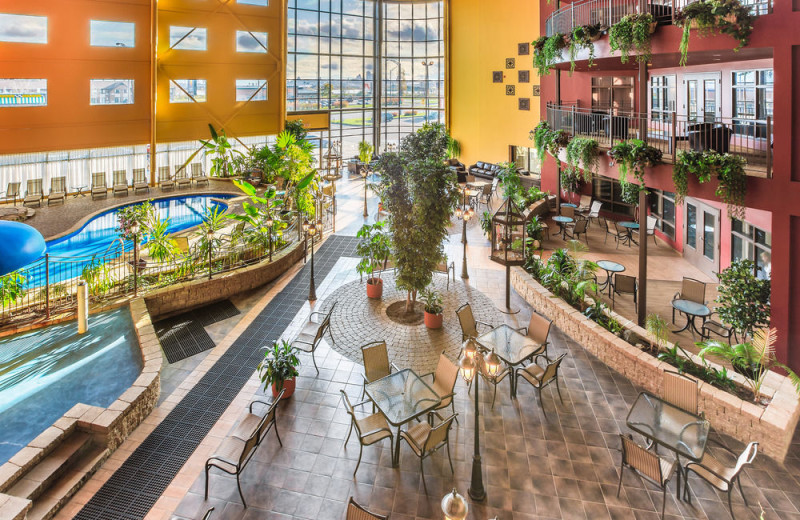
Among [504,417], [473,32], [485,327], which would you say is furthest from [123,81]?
[504,417]

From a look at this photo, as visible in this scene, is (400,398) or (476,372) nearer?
(476,372)

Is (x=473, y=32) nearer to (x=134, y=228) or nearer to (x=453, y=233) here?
(x=453, y=233)

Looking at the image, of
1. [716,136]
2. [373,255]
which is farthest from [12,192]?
[716,136]

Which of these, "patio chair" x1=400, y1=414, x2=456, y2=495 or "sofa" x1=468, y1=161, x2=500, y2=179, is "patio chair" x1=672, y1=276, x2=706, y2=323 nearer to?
"patio chair" x1=400, y1=414, x2=456, y2=495

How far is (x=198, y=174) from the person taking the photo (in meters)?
23.9

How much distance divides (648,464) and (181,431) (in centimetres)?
665

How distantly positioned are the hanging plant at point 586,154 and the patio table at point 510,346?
534cm

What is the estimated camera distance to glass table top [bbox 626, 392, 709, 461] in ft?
19.6

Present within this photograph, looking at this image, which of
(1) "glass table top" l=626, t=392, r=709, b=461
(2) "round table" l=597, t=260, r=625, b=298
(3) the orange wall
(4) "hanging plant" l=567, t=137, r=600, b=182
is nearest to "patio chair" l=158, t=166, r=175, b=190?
(3) the orange wall

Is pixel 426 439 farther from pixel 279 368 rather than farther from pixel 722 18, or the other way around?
pixel 722 18

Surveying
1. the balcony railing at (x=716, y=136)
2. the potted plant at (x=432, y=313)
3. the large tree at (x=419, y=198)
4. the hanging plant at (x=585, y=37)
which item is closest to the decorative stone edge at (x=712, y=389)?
the potted plant at (x=432, y=313)

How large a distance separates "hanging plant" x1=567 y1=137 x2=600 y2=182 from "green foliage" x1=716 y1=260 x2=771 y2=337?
3.98 metres

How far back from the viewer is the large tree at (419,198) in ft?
32.2

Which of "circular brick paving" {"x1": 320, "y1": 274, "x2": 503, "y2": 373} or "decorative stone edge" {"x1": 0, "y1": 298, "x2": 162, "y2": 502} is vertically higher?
"circular brick paving" {"x1": 320, "y1": 274, "x2": 503, "y2": 373}
